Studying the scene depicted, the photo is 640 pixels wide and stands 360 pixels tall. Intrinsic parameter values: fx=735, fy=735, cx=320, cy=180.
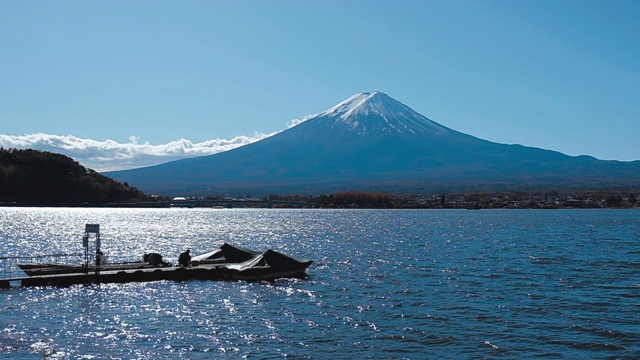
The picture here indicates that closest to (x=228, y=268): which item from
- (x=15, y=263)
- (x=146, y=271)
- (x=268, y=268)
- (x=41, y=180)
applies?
(x=268, y=268)

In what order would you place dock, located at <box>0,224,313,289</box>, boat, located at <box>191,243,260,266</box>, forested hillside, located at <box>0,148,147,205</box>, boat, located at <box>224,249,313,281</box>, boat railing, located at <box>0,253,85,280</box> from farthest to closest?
forested hillside, located at <box>0,148,147,205</box> < boat, located at <box>191,243,260,266</box> < boat railing, located at <box>0,253,85,280</box> < boat, located at <box>224,249,313,281</box> < dock, located at <box>0,224,313,289</box>

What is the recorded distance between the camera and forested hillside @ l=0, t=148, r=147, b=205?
149125mm

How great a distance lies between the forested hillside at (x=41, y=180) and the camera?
149125mm

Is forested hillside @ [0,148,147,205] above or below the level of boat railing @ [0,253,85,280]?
above

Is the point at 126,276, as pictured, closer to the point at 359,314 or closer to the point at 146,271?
the point at 146,271

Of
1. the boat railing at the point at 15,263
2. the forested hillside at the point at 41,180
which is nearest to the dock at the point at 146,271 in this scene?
the boat railing at the point at 15,263

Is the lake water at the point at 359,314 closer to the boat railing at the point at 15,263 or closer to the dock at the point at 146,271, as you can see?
the dock at the point at 146,271

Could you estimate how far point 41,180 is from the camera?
15112 cm

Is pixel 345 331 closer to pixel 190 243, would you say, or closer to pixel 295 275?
pixel 295 275

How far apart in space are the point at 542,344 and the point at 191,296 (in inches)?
616

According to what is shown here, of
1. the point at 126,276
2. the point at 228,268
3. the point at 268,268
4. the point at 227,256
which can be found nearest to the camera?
the point at 126,276

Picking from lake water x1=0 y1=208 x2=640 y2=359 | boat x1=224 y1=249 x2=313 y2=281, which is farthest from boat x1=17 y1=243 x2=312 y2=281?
lake water x1=0 y1=208 x2=640 y2=359

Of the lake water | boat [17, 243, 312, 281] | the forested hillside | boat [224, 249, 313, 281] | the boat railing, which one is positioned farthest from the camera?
the forested hillside

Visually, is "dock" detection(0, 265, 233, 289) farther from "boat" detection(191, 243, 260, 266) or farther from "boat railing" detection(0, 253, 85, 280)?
"boat" detection(191, 243, 260, 266)
